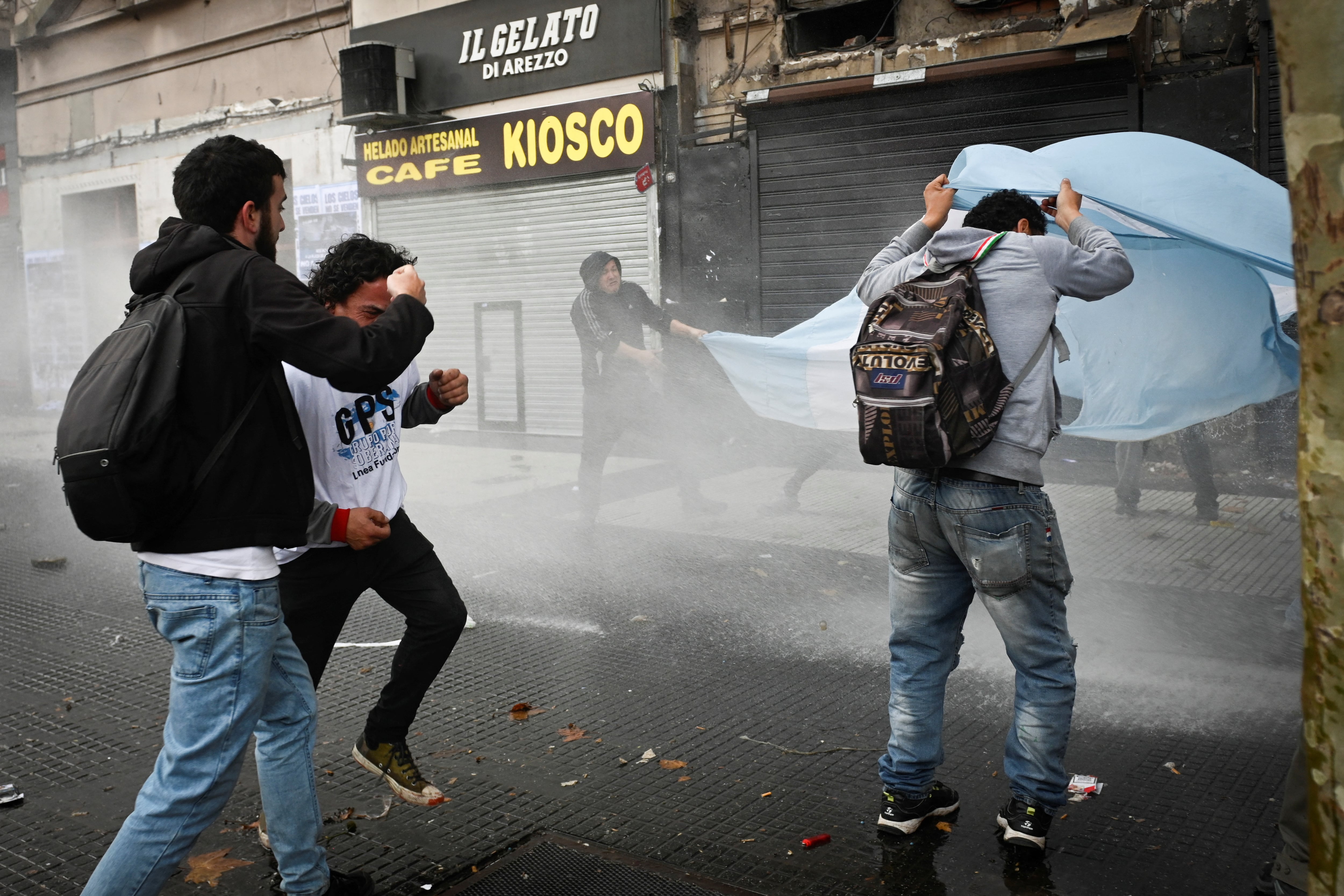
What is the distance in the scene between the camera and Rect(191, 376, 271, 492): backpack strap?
94.0 inches

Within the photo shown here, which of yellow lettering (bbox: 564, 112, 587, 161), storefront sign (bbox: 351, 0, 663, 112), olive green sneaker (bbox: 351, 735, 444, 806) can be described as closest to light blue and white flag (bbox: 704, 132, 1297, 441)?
olive green sneaker (bbox: 351, 735, 444, 806)

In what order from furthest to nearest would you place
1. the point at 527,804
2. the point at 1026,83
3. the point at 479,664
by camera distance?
1. the point at 1026,83
2. the point at 479,664
3. the point at 527,804

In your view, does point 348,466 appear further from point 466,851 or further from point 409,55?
point 409,55

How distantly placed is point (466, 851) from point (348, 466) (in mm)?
1150

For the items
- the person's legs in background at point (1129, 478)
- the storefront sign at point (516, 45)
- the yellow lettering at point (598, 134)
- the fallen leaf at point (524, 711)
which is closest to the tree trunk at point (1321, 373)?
the fallen leaf at point (524, 711)

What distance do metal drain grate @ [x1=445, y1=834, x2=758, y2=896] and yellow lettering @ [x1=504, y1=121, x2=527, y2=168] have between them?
1038cm

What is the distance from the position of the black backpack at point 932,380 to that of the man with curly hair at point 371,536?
1141mm

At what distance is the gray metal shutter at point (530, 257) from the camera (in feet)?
39.5

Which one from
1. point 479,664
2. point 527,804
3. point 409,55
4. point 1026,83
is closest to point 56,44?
point 409,55

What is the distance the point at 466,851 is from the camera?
3.24m

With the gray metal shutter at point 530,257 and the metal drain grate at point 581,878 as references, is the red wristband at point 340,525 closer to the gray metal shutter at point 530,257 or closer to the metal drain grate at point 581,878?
the metal drain grate at point 581,878

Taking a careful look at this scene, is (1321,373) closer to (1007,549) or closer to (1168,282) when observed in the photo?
(1007,549)

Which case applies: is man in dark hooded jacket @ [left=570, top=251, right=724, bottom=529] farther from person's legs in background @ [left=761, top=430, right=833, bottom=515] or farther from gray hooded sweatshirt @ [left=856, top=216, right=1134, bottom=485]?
gray hooded sweatshirt @ [left=856, top=216, right=1134, bottom=485]

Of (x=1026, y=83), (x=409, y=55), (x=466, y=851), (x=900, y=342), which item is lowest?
(x=466, y=851)
